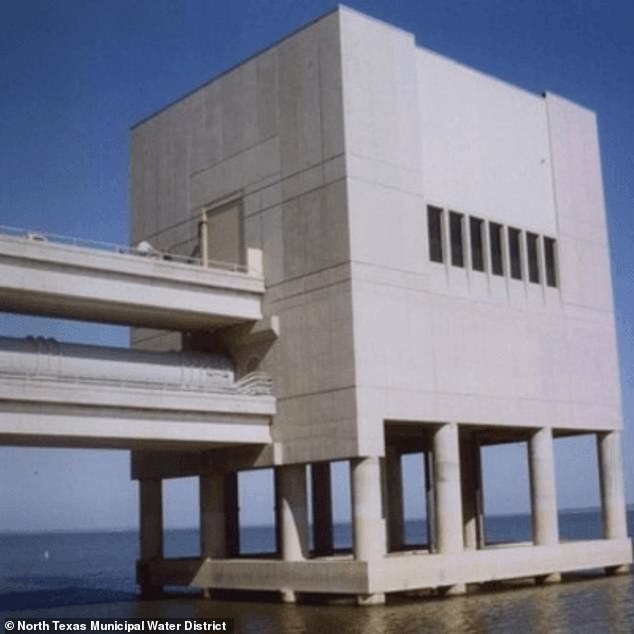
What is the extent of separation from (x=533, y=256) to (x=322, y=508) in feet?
70.5

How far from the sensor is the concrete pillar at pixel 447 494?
5253 centimetres

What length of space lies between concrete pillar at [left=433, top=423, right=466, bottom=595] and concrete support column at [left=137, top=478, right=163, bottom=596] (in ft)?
61.0

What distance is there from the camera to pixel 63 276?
4778 centimetres

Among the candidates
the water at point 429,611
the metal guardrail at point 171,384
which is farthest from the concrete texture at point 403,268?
the water at point 429,611

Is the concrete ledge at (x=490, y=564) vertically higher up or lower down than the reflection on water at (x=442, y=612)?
higher up

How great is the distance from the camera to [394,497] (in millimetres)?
71000

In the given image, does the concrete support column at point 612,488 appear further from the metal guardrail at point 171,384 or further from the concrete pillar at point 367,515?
the metal guardrail at point 171,384

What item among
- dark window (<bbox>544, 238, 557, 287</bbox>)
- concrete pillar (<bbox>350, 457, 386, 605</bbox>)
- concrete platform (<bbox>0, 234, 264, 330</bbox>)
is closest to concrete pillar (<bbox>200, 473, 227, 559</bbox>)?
concrete platform (<bbox>0, 234, 264, 330</bbox>)

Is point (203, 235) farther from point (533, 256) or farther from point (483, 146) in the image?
point (533, 256)

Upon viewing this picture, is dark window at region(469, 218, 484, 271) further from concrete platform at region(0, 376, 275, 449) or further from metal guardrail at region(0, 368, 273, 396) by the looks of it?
concrete platform at region(0, 376, 275, 449)

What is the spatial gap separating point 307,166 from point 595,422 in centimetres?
2351

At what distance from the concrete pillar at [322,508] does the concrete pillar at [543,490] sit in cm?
1483

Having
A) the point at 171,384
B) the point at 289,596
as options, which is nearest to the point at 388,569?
the point at 289,596

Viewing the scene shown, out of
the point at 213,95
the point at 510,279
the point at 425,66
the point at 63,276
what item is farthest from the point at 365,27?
the point at 63,276
